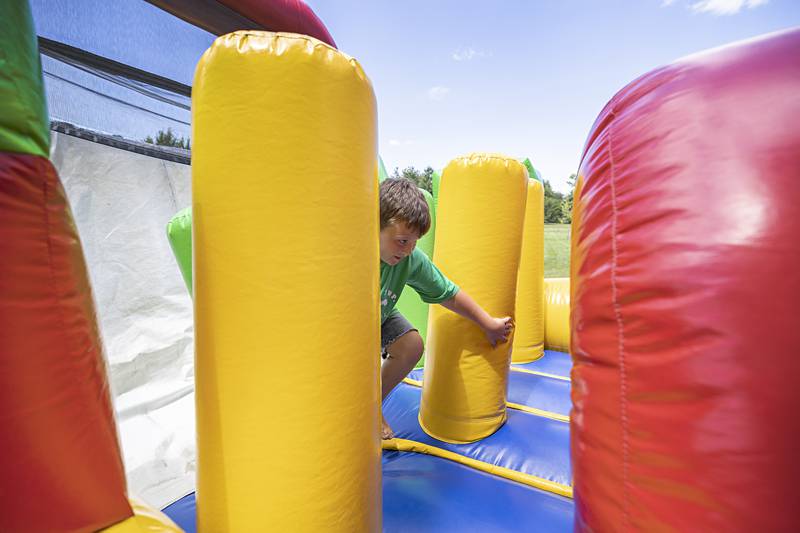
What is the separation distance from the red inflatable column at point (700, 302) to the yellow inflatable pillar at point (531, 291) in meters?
1.74

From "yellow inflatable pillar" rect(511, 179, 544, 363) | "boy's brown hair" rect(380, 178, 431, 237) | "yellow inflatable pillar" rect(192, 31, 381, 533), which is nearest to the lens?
"yellow inflatable pillar" rect(192, 31, 381, 533)

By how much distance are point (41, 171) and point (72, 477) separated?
354mm

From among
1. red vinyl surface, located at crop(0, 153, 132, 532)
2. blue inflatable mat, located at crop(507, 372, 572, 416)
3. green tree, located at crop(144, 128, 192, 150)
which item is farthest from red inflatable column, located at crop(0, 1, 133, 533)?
green tree, located at crop(144, 128, 192, 150)

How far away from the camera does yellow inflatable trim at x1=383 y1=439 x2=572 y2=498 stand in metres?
1.02

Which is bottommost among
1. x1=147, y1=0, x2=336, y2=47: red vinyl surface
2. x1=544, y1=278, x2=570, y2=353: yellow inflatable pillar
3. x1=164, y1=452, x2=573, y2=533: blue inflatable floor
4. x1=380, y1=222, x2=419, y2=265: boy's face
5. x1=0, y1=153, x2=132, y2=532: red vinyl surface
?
x1=164, y1=452, x2=573, y2=533: blue inflatable floor

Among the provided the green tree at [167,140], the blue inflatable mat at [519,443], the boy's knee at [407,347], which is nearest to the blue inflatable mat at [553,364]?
the blue inflatable mat at [519,443]

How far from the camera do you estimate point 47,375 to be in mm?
446

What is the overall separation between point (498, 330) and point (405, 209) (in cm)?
54

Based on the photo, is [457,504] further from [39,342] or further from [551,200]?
[551,200]

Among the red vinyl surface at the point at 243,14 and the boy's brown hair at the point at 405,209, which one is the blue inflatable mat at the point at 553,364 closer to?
the boy's brown hair at the point at 405,209

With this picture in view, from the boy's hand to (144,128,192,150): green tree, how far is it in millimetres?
2242

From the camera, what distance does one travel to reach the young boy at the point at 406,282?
1000 mm

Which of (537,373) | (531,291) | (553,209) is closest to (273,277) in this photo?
(537,373)

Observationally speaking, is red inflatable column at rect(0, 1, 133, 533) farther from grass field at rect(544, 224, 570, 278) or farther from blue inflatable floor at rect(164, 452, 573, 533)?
grass field at rect(544, 224, 570, 278)
